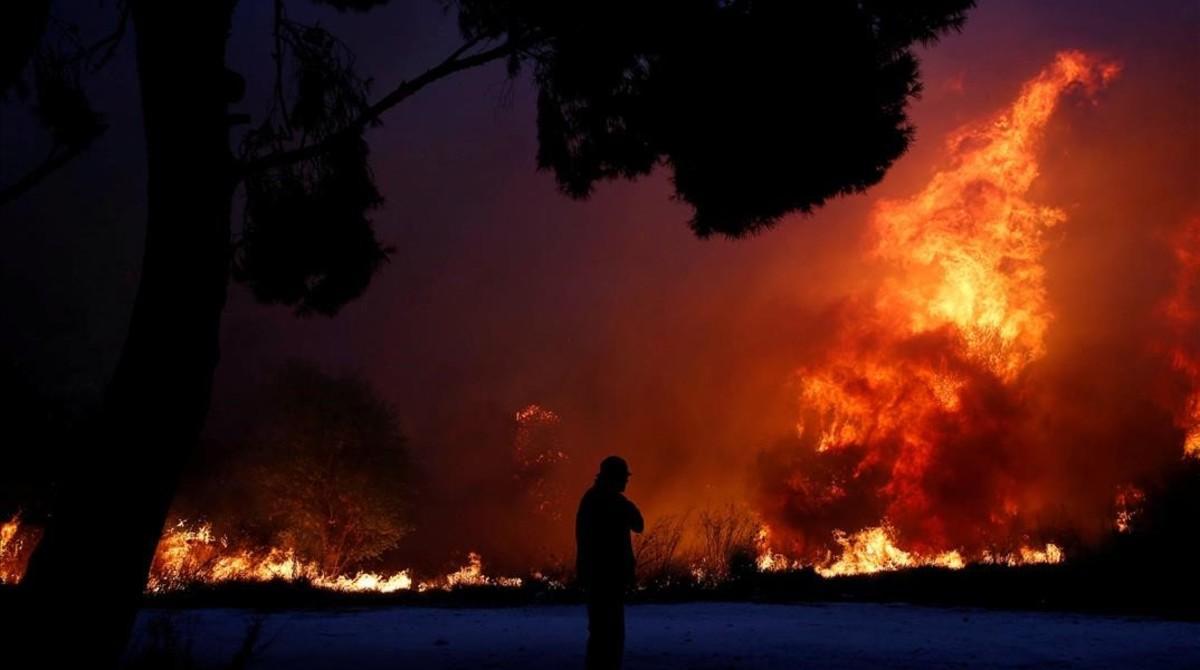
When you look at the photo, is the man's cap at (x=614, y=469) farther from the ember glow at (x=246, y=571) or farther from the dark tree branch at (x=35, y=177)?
the ember glow at (x=246, y=571)

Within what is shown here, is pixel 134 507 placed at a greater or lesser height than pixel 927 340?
lesser

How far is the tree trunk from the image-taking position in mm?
4180

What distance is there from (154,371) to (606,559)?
10.6 feet

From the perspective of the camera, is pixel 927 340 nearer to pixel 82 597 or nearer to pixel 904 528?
pixel 904 528

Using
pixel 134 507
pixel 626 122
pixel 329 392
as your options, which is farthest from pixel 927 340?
pixel 134 507

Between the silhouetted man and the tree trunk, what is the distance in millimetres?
2771

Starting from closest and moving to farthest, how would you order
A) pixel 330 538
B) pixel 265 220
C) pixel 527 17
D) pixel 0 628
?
pixel 0 628 < pixel 527 17 < pixel 265 220 < pixel 330 538

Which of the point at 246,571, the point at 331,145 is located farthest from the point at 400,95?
the point at 246,571

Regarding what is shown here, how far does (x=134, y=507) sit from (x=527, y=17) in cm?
502

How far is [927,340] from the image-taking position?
36.2 meters

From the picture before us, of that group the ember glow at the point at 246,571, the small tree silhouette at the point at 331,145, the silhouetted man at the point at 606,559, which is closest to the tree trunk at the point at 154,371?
the small tree silhouette at the point at 331,145

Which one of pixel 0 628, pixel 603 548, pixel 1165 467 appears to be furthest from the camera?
pixel 1165 467

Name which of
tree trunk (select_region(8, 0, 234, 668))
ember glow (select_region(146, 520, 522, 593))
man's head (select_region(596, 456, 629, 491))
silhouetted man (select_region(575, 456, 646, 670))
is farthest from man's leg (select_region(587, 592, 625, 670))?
ember glow (select_region(146, 520, 522, 593))

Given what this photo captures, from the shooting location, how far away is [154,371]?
4.60 metres
